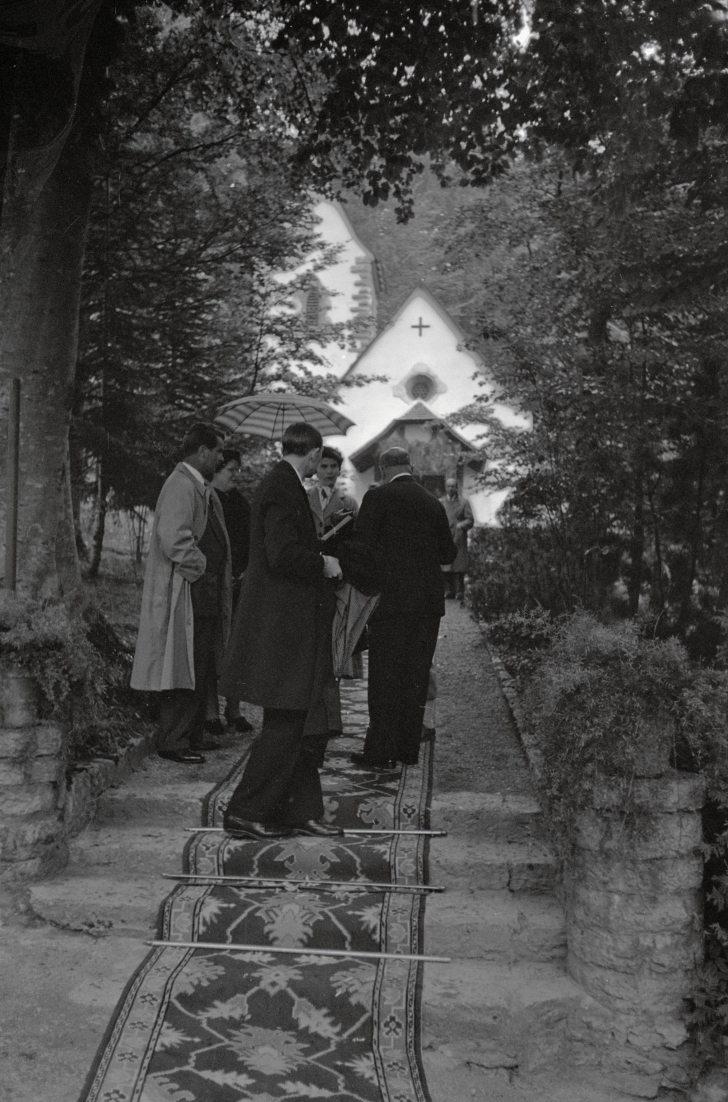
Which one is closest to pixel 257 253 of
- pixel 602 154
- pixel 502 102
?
pixel 502 102

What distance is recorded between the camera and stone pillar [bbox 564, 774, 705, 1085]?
15.9 feet

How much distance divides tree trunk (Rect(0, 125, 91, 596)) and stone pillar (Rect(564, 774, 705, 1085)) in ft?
13.4

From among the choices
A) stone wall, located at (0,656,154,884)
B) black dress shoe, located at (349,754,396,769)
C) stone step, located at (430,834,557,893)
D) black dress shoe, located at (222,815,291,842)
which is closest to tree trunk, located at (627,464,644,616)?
black dress shoe, located at (349,754,396,769)

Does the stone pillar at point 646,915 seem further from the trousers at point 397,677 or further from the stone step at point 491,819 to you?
the trousers at point 397,677

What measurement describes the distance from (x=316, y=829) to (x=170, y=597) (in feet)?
5.99

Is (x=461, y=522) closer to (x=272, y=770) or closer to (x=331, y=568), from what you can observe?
(x=331, y=568)

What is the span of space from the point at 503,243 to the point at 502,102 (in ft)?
18.9

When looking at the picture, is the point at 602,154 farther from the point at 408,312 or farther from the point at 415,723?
the point at 408,312

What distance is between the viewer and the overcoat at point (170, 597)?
6.79m

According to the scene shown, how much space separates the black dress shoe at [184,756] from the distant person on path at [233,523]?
1.93 ft

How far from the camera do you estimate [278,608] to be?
584 cm

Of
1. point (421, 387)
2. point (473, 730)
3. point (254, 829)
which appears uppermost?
point (421, 387)

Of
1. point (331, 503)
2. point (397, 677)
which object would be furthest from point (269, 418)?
point (397, 677)

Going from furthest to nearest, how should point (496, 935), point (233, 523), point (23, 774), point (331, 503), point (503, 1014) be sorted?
1. point (233, 523)
2. point (331, 503)
3. point (23, 774)
4. point (496, 935)
5. point (503, 1014)
